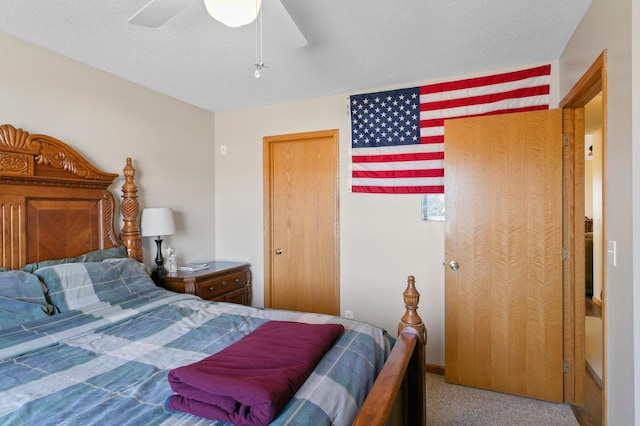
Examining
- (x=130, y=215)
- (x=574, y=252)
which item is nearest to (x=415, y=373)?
(x=574, y=252)

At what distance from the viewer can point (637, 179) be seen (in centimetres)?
131

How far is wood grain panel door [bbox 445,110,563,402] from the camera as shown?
7.69 ft

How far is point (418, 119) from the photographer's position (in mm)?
2895

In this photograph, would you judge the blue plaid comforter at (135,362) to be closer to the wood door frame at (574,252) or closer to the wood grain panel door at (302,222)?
the wood grain panel door at (302,222)

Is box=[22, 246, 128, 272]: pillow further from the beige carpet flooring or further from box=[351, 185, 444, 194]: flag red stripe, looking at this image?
the beige carpet flooring

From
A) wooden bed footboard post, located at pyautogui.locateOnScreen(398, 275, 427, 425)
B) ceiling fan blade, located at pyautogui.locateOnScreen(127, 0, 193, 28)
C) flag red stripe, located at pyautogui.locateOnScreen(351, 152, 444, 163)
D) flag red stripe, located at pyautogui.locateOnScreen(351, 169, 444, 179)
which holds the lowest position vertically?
wooden bed footboard post, located at pyautogui.locateOnScreen(398, 275, 427, 425)

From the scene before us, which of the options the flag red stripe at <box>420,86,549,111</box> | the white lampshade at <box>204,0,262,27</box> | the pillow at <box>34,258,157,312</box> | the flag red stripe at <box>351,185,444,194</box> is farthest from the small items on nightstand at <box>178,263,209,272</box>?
the flag red stripe at <box>420,86,549,111</box>

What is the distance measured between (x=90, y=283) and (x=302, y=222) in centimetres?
188

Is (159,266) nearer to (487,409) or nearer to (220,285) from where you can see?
(220,285)

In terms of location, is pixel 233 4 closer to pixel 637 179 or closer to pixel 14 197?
pixel 637 179

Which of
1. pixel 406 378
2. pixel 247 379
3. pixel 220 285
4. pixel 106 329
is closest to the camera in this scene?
pixel 247 379

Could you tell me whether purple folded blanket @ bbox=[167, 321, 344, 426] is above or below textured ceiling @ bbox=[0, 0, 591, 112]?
below

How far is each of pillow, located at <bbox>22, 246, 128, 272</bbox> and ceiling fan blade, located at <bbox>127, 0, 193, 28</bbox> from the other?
5.43 ft

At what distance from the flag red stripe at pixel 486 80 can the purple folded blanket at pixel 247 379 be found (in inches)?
93.1
